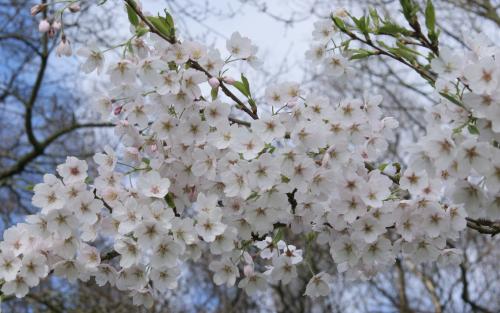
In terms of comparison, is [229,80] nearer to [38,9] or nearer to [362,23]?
[362,23]

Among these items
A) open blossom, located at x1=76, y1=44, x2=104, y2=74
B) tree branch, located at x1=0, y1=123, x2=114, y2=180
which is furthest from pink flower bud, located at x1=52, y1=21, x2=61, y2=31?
tree branch, located at x1=0, y1=123, x2=114, y2=180

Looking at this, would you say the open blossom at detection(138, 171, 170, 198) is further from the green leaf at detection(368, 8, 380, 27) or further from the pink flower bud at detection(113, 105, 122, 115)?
the green leaf at detection(368, 8, 380, 27)

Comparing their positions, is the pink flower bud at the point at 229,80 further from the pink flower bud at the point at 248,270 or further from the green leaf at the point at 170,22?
the pink flower bud at the point at 248,270

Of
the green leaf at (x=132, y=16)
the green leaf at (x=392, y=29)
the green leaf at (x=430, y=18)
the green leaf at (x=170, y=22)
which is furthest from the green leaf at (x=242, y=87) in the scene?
the green leaf at (x=430, y=18)

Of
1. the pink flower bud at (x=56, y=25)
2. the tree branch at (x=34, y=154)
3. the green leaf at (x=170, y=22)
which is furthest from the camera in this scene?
the tree branch at (x=34, y=154)

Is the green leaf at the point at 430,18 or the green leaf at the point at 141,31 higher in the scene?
the green leaf at the point at 430,18

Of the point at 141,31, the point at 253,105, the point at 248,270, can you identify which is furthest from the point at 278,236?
the point at 141,31

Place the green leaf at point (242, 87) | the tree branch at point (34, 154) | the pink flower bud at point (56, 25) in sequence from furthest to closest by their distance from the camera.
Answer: the tree branch at point (34, 154) → the pink flower bud at point (56, 25) → the green leaf at point (242, 87)

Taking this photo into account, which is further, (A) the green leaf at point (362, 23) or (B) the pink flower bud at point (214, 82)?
(A) the green leaf at point (362, 23)

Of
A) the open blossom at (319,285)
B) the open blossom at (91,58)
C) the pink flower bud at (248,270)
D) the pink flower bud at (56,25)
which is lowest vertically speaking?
the open blossom at (319,285)

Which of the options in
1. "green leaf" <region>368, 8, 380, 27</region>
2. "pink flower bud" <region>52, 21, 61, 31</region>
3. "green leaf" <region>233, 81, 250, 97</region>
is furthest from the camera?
"pink flower bud" <region>52, 21, 61, 31</region>
